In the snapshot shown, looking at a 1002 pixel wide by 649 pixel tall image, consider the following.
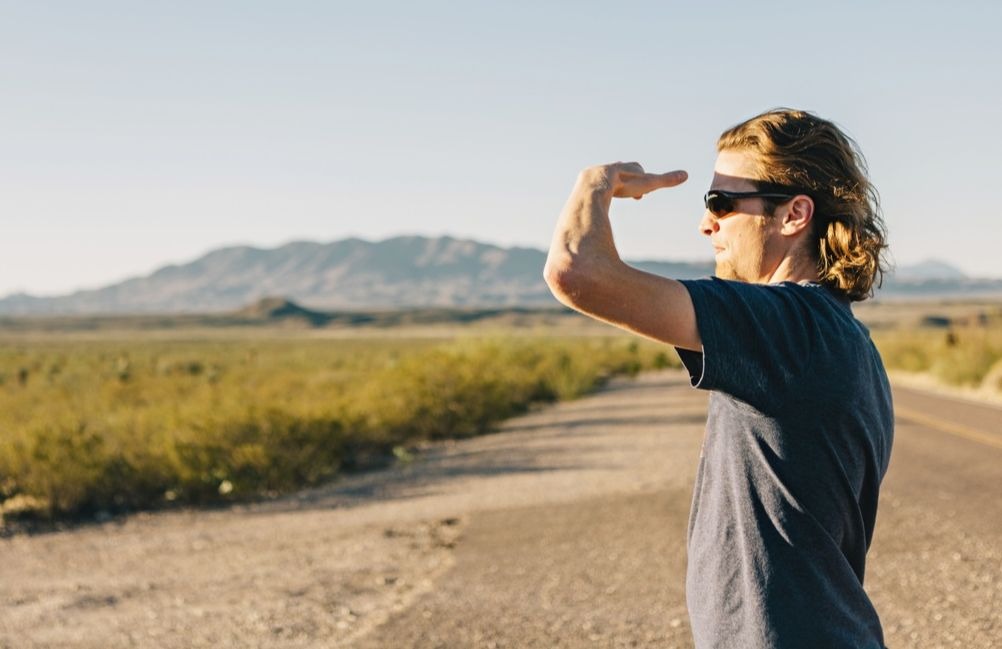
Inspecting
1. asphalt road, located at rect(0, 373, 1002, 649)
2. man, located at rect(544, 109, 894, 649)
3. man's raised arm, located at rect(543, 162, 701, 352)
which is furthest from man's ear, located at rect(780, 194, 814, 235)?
asphalt road, located at rect(0, 373, 1002, 649)

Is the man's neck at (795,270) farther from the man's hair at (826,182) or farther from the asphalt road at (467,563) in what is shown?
the asphalt road at (467,563)

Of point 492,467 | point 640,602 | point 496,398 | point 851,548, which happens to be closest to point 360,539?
point 640,602

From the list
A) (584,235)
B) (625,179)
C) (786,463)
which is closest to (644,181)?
(625,179)

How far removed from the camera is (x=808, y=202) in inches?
103

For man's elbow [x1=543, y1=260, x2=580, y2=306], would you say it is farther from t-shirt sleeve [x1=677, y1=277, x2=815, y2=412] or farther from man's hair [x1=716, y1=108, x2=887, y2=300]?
man's hair [x1=716, y1=108, x2=887, y2=300]

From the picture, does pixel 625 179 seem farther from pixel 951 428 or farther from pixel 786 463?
pixel 951 428

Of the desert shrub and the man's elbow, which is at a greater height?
the man's elbow

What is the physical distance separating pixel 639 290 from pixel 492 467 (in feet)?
43.2

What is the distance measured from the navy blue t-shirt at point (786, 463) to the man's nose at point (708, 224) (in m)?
0.31

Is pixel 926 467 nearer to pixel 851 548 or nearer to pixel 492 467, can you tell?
pixel 492 467

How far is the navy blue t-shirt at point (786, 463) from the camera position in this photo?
232cm

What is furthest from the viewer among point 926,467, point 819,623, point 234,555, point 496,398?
point 496,398

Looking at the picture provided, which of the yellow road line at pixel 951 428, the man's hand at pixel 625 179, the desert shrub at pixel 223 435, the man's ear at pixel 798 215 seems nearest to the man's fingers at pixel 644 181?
the man's hand at pixel 625 179

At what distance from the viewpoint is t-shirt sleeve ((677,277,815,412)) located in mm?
2270
